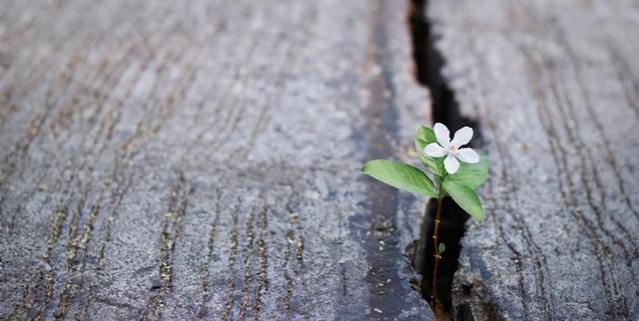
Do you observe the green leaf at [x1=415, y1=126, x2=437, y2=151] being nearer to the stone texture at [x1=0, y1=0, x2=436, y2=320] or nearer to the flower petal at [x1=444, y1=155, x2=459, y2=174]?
the flower petal at [x1=444, y1=155, x2=459, y2=174]

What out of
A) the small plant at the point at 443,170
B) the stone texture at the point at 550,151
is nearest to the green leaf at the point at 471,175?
the small plant at the point at 443,170

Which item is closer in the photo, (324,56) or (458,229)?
(458,229)

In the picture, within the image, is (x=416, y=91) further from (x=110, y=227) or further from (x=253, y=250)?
(x=110, y=227)

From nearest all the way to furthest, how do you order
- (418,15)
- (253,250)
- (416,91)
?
(253,250) → (416,91) → (418,15)

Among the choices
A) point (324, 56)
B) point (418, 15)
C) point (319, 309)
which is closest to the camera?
point (319, 309)

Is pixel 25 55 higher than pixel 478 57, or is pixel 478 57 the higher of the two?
pixel 25 55

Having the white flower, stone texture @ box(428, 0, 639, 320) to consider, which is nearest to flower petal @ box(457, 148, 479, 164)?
the white flower

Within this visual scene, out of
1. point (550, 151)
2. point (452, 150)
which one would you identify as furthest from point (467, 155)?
point (550, 151)

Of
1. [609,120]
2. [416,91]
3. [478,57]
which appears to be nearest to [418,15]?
[478,57]
